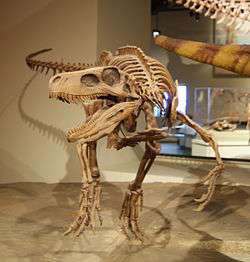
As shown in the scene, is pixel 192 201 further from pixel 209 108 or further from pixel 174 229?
pixel 209 108

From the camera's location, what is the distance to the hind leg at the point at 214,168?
339cm

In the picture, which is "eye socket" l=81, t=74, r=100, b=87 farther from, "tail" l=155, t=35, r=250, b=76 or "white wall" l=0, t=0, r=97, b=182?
"white wall" l=0, t=0, r=97, b=182

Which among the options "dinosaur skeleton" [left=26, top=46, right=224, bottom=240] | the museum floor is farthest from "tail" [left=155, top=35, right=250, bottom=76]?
the museum floor

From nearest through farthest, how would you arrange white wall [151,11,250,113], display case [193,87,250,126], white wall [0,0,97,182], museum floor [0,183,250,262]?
museum floor [0,183,250,262]
white wall [0,0,97,182]
display case [193,87,250,126]
white wall [151,11,250,113]

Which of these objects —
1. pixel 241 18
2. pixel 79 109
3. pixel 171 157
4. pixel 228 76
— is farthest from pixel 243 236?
pixel 228 76

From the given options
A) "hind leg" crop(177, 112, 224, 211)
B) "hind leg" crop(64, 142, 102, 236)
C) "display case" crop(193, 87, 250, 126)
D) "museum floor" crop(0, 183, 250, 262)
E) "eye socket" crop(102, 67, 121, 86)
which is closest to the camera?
"eye socket" crop(102, 67, 121, 86)

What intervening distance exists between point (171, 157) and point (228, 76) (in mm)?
1937

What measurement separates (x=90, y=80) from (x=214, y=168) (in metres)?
1.87

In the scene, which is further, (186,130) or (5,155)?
(186,130)

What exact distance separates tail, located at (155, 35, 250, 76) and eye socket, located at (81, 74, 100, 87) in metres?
0.50

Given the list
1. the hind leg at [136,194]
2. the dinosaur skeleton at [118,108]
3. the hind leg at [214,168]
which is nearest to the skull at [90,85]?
the dinosaur skeleton at [118,108]

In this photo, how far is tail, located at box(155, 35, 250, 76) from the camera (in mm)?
1930

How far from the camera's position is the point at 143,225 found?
3396 millimetres

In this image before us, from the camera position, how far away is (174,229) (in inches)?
132
